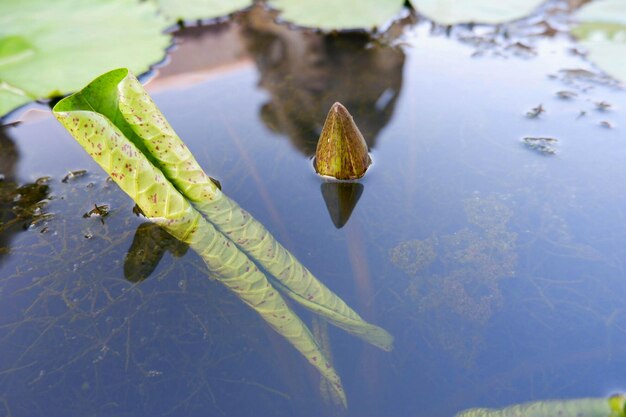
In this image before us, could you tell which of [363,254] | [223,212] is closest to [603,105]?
[363,254]

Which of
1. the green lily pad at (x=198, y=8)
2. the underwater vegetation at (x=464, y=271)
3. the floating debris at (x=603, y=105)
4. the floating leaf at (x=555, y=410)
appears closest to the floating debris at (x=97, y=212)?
the underwater vegetation at (x=464, y=271)

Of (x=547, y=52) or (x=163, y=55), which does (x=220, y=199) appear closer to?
(x=163, y=55)

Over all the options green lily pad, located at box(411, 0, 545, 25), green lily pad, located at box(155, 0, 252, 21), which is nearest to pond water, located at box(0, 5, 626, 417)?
green lily pad, located at box(411, 0, 545, 25)

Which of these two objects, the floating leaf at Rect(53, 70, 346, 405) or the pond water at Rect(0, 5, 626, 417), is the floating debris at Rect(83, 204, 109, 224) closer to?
the pond water at Rect(0, 5, 626, 417)

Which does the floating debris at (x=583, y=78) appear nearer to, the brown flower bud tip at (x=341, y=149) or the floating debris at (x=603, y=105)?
the floating debris at (x=603, y=105)

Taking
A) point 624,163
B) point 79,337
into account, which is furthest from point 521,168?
point 79,337

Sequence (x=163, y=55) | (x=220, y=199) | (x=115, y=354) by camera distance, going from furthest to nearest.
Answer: (x=163, y=55) < (x=220, y=199) < (x=115, y=354)
